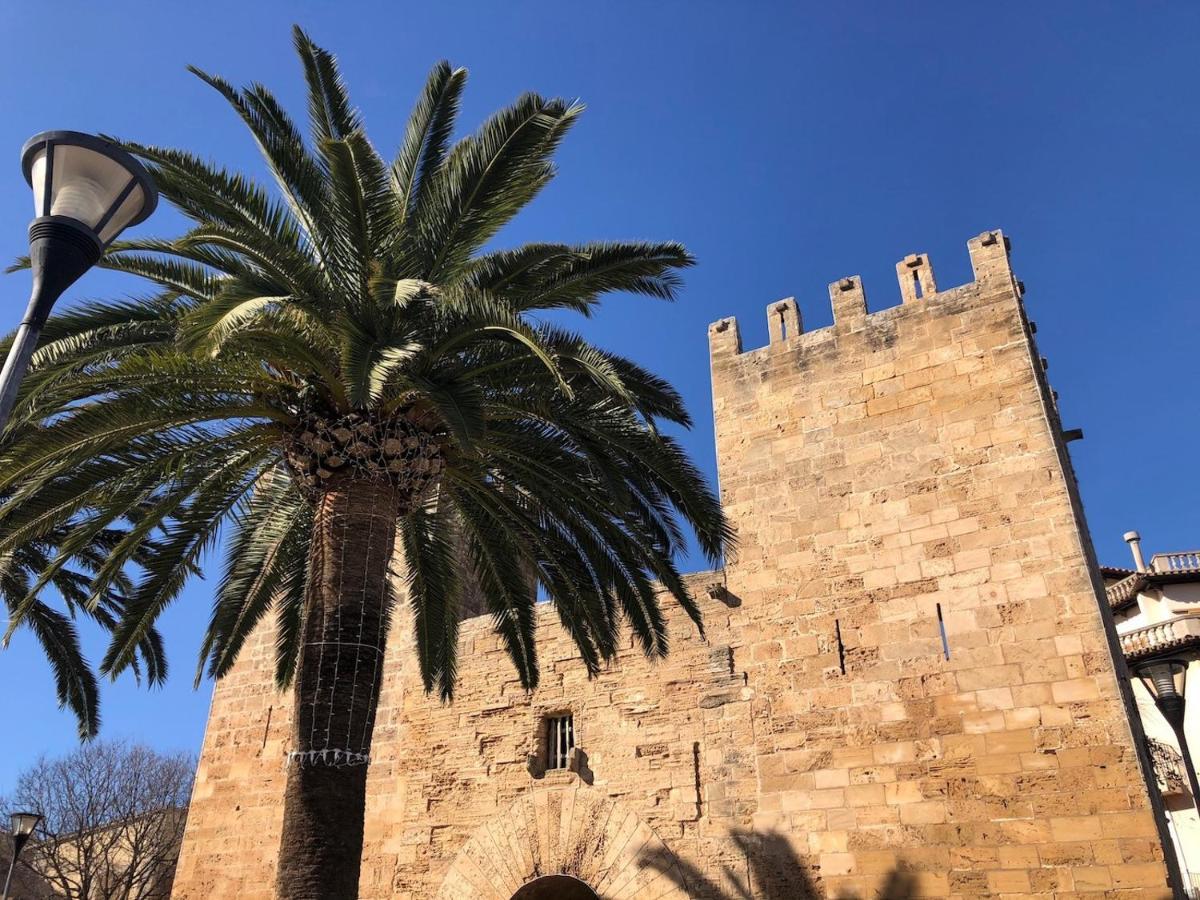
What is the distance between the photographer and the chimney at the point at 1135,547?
25.3 meters

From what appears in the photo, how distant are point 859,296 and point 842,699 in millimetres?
4104

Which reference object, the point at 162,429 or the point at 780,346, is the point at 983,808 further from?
the point at 162,429

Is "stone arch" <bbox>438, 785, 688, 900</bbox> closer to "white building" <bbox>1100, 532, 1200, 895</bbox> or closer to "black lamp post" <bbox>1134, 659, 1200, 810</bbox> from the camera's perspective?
"black lamp post" <bbox>1134, 659, 1200, 810</bbox>

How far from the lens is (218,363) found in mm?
5848

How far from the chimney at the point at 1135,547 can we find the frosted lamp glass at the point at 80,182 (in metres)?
27.4

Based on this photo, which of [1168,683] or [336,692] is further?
[1168,683]

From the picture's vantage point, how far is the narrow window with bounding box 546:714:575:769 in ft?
30.8

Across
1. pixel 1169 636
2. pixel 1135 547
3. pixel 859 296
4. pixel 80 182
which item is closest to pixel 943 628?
pixel 859 296

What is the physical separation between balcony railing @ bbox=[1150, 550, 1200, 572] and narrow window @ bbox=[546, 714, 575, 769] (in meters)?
17.9

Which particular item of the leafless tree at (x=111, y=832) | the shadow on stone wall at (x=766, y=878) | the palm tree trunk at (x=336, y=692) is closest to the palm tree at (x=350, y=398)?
the palm tree trunk at (x=336, y=692)

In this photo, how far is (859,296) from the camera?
962 centimetres

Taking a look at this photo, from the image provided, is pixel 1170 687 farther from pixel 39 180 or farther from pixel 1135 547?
pixel 1135 547

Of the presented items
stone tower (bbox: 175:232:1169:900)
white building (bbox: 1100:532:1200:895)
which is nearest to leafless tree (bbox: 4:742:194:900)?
stone tower (bbox: 175:232:1169:900)

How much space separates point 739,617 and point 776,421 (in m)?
2.04
